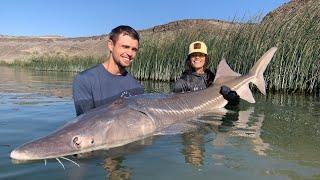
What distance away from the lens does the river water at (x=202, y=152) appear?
15.4 ft

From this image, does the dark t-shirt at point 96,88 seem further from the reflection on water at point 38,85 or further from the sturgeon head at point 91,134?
the reflection on water at point 38,85

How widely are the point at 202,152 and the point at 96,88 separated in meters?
1.47

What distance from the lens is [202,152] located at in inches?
222

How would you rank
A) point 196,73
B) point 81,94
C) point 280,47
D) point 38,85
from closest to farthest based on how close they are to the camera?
point 81,94 < point 196,73 < point 280,47 < point 38,85

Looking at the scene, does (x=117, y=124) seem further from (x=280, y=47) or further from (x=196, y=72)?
(x=280, y=47)

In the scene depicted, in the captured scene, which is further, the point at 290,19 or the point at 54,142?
the point at 290,19

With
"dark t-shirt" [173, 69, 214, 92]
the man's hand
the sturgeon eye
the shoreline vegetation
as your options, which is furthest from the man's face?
the shoreline vegetation

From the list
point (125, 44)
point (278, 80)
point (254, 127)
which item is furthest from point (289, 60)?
point (125, 44)

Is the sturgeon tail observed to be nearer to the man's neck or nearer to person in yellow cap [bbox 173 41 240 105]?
person in yellow cap [bbox 173 41 240 105]

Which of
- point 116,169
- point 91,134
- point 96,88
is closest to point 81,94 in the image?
point 96,88

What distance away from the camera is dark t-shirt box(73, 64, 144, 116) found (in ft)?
19.2

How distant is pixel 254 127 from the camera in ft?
25.2

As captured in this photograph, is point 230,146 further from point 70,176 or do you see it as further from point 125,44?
point 70,176

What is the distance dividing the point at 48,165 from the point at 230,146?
2299 mm
